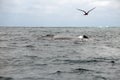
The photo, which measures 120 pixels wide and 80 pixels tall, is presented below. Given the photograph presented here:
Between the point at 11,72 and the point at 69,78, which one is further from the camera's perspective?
the point at 11,72

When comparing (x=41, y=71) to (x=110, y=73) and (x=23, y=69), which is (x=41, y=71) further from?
(x=110, y=73)

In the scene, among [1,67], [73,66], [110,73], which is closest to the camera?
[110,73]

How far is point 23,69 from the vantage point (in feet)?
61.8

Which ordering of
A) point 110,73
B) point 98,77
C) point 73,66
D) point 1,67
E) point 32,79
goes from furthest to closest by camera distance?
point 73,66 < point 1,67 < point 110,73 < point 98,77 < point 32,79

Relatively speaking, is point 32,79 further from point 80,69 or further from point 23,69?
point 80,69

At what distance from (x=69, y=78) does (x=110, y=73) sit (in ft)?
10.7

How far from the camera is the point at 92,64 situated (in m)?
22.0

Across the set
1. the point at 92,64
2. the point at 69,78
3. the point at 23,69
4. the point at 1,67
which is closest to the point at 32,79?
the point at 69,78

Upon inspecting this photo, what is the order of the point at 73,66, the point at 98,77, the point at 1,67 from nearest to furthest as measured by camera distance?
1. the point at 98,77
2. the point at 1,67
3. the point at 73,66

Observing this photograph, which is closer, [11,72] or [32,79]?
[32,79]

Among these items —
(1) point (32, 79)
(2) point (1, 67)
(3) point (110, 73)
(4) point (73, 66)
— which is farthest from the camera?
(4) point (73, 66)

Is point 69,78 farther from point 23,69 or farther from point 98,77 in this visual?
point 23,69

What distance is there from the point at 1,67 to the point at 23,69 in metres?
1.76

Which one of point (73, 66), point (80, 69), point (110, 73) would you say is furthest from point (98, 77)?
point (73, 66)
